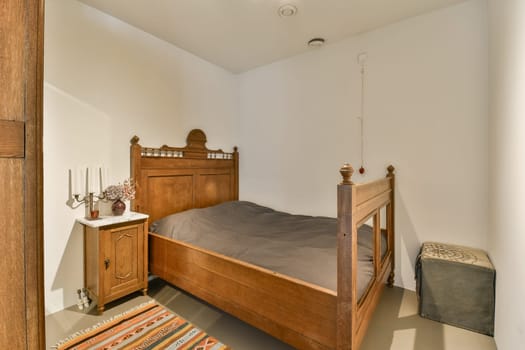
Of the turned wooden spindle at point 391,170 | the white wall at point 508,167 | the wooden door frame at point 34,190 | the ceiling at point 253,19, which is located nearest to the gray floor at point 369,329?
the white wall at point 508,167

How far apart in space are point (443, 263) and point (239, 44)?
302 centimetres

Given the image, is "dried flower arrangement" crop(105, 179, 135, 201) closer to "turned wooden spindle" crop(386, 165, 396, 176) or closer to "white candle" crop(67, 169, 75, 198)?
"white candle" crop(67, 169, 75, 198)

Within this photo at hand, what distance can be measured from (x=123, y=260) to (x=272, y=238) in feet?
4.36

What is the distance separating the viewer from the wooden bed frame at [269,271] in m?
1.21

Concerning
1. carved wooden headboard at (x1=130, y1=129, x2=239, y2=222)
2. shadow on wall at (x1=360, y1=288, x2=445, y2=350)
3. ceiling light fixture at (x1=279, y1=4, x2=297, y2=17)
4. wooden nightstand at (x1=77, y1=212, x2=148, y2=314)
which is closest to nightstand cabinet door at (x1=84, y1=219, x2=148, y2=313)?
wooden nightstand at (x1=77, y1=212, x2=148, y2=314)

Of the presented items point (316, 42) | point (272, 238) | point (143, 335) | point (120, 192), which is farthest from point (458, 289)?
point (120, 192)

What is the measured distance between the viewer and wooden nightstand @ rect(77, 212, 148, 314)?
1.97 m

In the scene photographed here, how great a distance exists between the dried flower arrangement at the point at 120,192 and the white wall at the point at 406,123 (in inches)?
72.4

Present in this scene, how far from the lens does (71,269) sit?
213 cm

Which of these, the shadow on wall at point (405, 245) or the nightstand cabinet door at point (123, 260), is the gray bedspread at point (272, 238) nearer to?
the nightstand cabinet door at point (123, 260)

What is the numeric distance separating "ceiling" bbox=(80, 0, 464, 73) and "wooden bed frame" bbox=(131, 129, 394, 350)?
1155mm

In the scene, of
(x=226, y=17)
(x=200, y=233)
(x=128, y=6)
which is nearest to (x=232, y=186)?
(x=200, y=233)

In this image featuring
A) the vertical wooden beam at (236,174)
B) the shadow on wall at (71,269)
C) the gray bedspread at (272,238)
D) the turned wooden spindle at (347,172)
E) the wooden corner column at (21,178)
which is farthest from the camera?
the vertical wooden beam at (236,174)

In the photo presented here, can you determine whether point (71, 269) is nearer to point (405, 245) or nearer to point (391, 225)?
point (391, 225)
